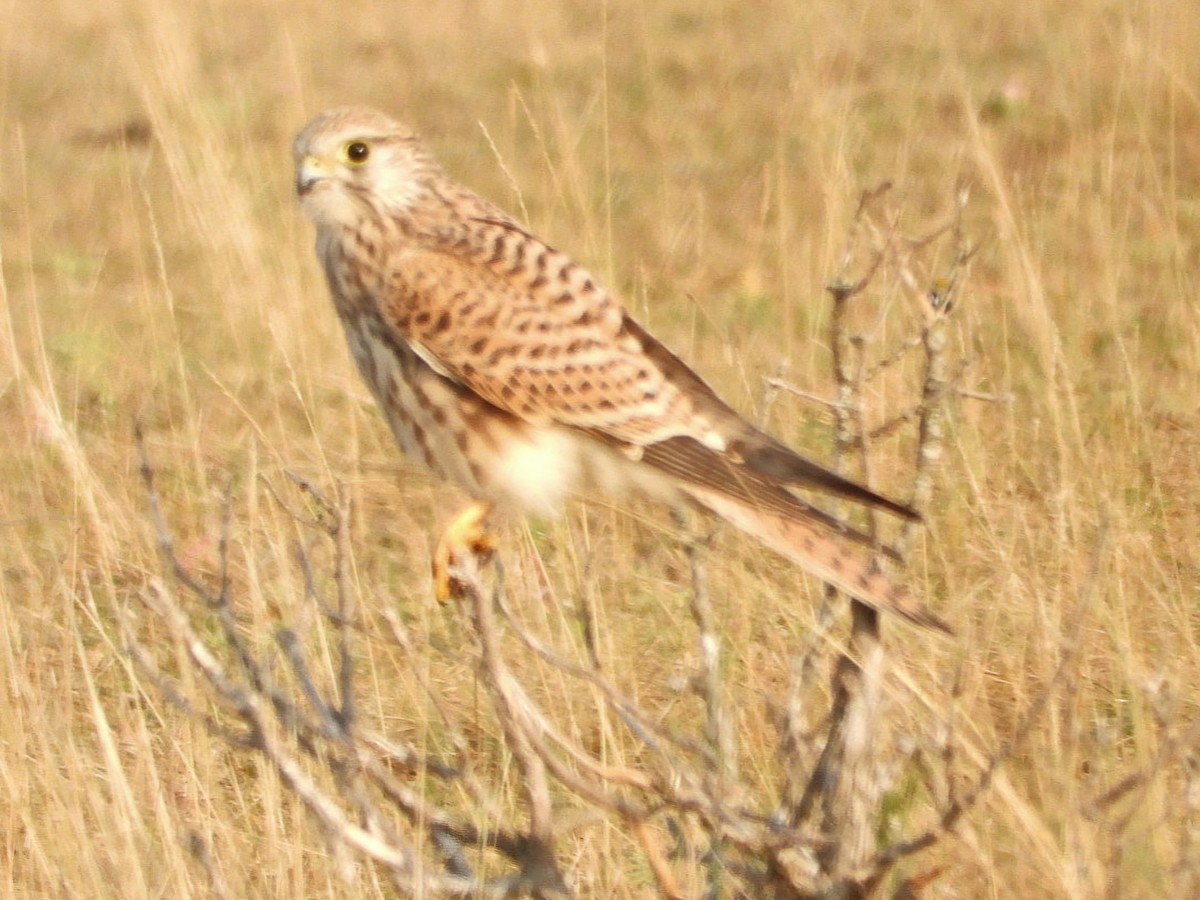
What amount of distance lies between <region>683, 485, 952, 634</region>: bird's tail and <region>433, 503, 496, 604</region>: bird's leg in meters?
0.36

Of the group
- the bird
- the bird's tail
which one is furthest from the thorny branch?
the bird

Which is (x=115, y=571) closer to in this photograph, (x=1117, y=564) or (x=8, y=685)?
(x=8, y=685)

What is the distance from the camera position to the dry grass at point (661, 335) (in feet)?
9.00

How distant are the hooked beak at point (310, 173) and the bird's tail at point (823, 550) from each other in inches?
36.9

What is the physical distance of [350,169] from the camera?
344cm

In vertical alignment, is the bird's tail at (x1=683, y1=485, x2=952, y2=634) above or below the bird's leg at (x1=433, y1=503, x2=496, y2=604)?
above

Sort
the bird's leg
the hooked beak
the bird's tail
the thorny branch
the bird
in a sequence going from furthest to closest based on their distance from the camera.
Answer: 1. the hooked beak
2. the bird
3. the bird's leg
4. the bird's tail
5. the thorny branch

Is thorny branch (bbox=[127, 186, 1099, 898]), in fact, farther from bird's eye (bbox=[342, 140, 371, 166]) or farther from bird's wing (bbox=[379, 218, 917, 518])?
bird's eye (bbox=[342, 140, 371, 166])

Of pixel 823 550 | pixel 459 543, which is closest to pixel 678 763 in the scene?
pixel 823 550

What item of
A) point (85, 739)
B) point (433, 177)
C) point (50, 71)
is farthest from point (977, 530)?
point (50, 71)

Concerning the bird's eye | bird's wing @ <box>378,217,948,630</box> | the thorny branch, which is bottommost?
the thorny branch

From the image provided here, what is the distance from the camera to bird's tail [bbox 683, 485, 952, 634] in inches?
95.3

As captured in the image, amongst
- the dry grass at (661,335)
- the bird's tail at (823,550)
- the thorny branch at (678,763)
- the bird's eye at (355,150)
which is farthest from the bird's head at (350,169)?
the thorny branch at (678,763)

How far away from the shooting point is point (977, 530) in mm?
3602
